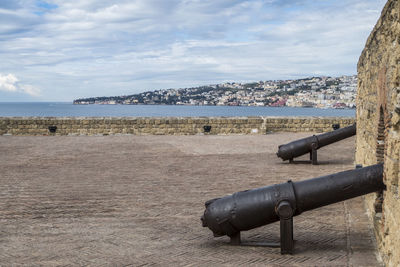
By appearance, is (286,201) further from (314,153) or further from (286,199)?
(314,153)

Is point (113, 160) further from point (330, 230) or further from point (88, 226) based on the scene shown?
point (330, 230)

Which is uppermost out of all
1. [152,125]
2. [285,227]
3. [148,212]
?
[152,125]

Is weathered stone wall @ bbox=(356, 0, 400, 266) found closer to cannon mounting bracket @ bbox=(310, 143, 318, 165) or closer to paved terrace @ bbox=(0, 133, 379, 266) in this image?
paved terrace @ bbox=(0, 133, 379, 266)

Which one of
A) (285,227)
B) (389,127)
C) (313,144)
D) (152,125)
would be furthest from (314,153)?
(152,125)

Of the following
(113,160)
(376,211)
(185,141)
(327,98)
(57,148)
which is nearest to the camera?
(376,211)

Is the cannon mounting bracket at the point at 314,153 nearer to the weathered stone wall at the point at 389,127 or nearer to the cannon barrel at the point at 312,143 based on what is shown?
the cannon barrel at the point at 312,143

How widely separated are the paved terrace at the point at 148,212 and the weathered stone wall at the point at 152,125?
6.10m

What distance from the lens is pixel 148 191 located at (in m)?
7.93

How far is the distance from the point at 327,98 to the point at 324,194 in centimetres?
10258

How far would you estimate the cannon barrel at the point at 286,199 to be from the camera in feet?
14.3

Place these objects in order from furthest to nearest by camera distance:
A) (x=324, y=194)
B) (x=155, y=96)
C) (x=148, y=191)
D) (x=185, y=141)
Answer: (x=155, y=96) → (x=185, y=141) → (x=148, y=191) → (x=324, y=194)

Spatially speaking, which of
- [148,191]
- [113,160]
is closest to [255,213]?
[148,191]

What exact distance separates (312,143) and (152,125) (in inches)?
397

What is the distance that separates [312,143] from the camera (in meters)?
10.4
